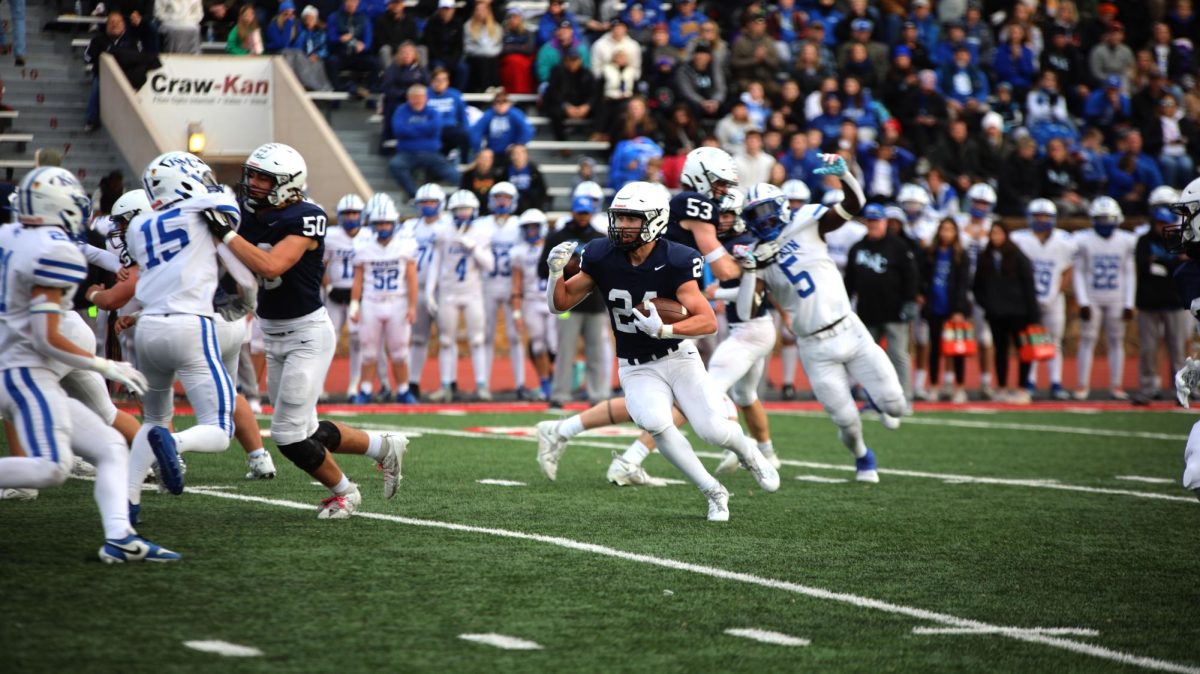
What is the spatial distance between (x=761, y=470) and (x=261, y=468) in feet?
9.30

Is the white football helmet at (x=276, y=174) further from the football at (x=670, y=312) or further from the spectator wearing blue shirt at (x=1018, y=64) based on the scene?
the spectator wearing blue shirt at (x=1018, y=64)

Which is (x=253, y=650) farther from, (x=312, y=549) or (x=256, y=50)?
(x=256, y=50)

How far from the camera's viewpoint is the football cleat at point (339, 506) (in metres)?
7.17

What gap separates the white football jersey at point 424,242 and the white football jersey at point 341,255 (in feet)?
1.75

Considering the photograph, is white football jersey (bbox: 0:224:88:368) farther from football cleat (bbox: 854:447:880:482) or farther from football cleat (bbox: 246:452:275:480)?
football cleat (bbox: 854:447:880:482)

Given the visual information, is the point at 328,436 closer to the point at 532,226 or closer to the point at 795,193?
the point at 795,193

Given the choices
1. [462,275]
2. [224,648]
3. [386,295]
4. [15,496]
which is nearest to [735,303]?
[15,496]

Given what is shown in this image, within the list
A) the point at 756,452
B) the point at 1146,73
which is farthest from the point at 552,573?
the point at 1146,73

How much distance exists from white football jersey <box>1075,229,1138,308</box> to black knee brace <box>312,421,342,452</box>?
11.0m

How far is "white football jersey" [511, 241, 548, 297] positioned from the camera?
1525 cm

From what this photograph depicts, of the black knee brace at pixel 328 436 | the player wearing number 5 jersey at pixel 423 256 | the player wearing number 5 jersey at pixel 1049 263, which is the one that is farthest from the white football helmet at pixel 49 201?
the player wearing number 5 jersey at pixel 1049 263

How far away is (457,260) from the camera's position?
15.3m

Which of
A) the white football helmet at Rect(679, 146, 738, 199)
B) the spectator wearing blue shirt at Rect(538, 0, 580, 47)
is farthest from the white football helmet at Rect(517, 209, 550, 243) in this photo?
the white football helmet at Rect(679, 146, 738, 199)

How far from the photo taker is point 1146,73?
22.1 meters
